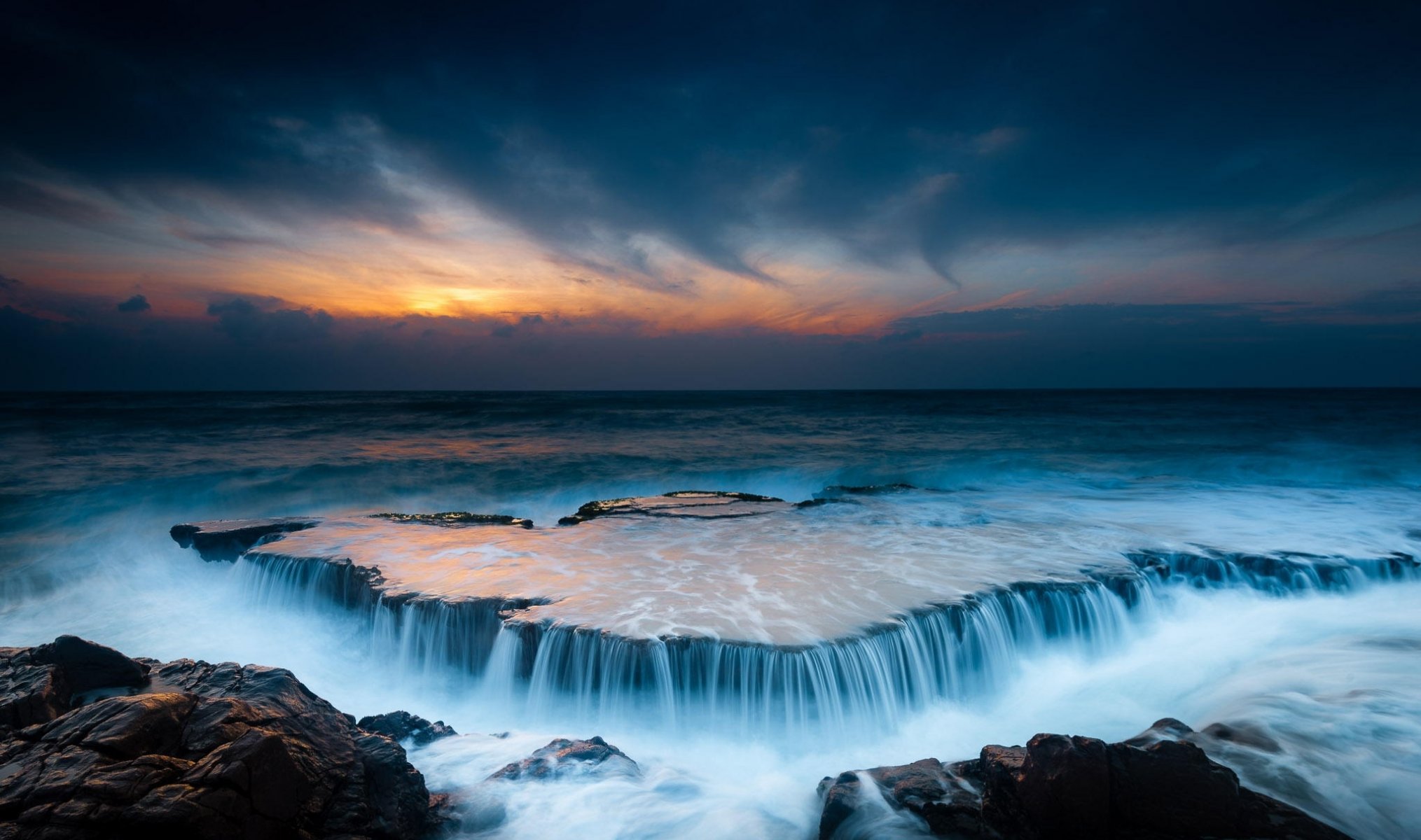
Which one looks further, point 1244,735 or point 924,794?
point 1244,735

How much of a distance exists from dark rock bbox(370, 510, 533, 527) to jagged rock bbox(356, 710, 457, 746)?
5.09 meters

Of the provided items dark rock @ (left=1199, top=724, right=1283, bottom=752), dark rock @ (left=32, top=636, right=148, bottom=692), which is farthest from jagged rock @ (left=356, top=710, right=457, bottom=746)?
dark rock @ (left=1199, top=724, right=1283, bottom=752)

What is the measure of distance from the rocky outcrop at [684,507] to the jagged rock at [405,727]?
202 inches

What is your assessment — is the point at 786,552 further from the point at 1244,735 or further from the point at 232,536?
→ the point at 232,536

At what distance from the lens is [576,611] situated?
5.93 metres

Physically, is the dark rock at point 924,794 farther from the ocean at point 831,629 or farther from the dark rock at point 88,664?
the dark rock at point 88,664

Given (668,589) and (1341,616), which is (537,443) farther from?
(1341,616)

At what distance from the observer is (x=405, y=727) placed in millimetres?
4902

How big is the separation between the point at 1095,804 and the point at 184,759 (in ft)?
15.1

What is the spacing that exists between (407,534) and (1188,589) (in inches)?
411

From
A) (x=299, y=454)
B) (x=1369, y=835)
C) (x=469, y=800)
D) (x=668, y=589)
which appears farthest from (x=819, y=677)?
(x=299, y=454)

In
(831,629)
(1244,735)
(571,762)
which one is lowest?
(571,762)

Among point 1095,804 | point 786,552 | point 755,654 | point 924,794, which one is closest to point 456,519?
point 786,552

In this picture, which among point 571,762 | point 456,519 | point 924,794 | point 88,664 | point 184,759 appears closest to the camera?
point 184,759
